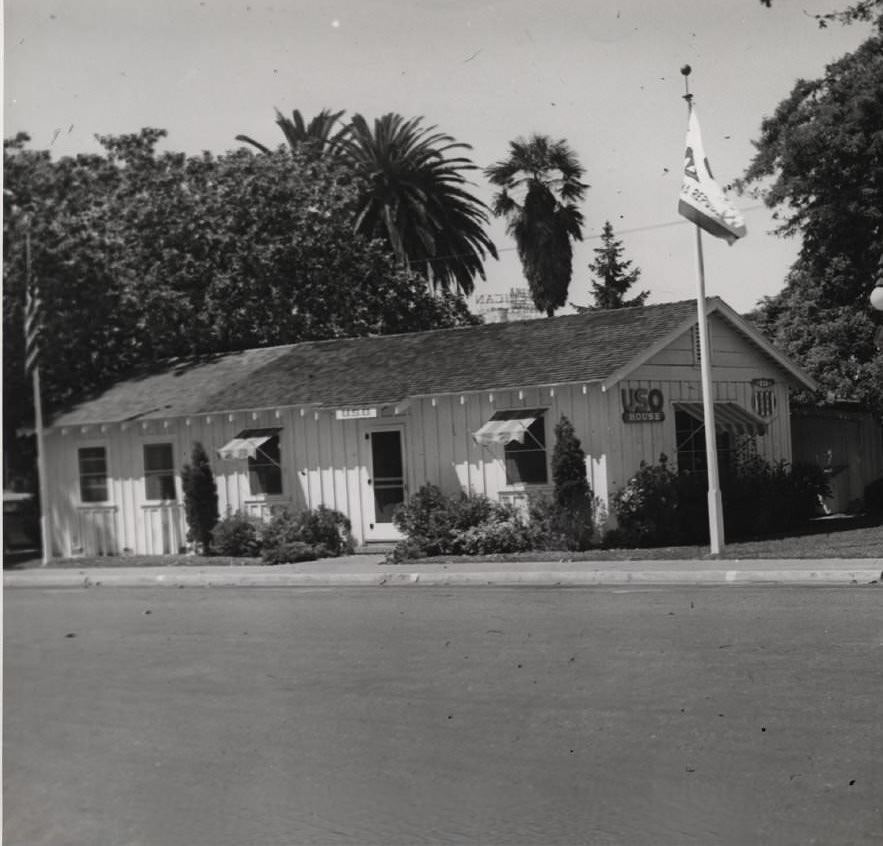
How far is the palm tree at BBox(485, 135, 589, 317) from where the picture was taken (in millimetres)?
14984

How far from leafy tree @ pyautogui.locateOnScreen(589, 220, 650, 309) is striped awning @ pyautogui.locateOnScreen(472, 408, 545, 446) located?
94.9 inches

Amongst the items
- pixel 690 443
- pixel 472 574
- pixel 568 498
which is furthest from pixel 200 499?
pixel 690 443

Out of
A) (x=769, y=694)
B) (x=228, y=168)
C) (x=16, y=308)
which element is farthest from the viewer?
(x=228, y=168)

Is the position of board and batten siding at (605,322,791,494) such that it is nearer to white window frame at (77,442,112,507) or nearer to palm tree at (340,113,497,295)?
palm tree at (340,113,497,295)

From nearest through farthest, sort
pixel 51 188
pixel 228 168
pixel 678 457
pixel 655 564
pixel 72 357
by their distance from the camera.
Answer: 1. pixel 51 188
2. pixel 655 564
3. pixel 72 357
4. pixel 678 457
5. pixel 228 168

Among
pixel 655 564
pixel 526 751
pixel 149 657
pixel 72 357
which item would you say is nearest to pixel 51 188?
pixel 149 657

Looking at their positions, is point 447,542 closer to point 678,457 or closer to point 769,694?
point 678,457

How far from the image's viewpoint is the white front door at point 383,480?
20709mm

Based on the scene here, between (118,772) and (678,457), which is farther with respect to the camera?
(678,457)

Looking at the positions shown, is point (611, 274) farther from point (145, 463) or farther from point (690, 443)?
point (145, 463)

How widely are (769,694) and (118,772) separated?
3.84 meters

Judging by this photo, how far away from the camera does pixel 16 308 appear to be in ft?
30.7

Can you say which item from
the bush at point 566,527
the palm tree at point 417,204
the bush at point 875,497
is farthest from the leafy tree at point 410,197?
the bush at point 875,497

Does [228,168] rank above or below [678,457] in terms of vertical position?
above
